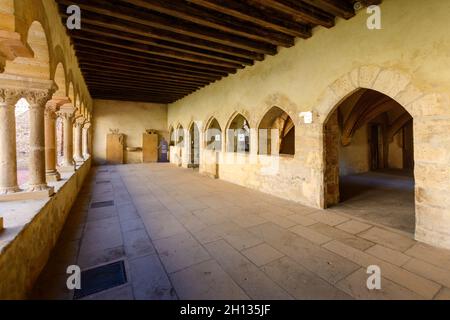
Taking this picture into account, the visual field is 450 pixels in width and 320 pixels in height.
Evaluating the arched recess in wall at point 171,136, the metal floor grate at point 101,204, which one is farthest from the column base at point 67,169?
the arched recess in wall at point 171,136

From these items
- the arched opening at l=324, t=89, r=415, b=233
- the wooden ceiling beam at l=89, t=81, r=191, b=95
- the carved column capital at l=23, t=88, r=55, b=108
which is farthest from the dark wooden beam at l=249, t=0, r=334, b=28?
the wooden ceiling beam at l=89, t=81, r=191, b=95

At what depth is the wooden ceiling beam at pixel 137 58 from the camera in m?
4.43

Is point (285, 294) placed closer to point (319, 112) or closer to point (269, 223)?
point (269, 223)

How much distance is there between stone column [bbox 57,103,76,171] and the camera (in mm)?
4668

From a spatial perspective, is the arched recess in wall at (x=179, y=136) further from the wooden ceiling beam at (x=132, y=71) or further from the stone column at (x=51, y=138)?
the stone column at (x=51, y=138)

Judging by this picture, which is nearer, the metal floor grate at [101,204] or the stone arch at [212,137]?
the metal floor grate at [101,204]

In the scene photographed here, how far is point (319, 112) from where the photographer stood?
3.73 meters

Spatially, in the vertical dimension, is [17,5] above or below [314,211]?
above

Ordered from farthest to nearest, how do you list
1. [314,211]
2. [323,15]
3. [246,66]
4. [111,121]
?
[111,121] < [246,66] < [314,211] < [323,15]

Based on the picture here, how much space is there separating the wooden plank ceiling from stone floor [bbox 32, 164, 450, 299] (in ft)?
9.82

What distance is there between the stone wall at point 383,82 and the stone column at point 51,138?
3.94m

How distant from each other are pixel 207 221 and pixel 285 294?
5.56ft

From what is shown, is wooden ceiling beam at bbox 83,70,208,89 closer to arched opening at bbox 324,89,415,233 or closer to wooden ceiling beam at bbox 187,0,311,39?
wooden ceiling beam at bbox 187,0,311,39
